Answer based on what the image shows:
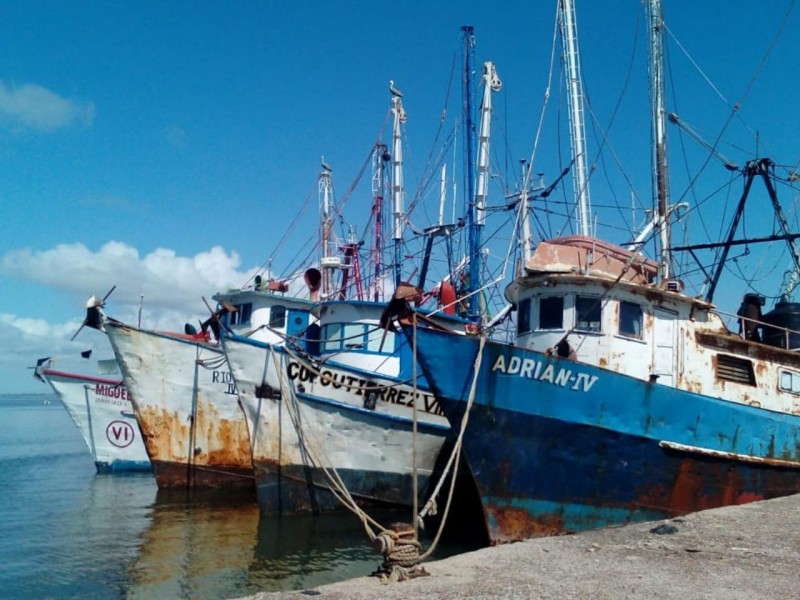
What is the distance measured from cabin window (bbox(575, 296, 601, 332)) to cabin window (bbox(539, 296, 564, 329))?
9.7 inches

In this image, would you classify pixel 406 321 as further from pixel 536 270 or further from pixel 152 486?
pixel 152 486

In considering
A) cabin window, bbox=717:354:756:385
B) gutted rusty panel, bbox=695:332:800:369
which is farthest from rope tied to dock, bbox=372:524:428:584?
cabin window, bbox=717:354:756:385

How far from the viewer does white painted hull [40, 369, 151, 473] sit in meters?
20.2

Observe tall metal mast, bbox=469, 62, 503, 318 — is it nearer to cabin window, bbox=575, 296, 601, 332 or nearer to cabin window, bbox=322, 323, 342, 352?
cabin window, bbox=322, 323, 342, 352

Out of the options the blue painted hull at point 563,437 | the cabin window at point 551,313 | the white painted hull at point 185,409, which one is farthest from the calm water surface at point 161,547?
the cabin window at point 551,313

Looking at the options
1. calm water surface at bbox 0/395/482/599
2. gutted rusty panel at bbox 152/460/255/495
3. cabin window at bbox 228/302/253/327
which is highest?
cabin window at bbox 228/302/253/327

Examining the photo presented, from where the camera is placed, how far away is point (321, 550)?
11.4 meters

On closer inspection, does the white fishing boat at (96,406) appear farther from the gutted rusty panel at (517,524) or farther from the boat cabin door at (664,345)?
the boat cabin door at (664,345)

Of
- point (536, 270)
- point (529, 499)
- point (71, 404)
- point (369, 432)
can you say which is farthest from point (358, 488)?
point (71, 404)

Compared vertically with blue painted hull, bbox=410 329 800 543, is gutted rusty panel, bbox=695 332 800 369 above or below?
above

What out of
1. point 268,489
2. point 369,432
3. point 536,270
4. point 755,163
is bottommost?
point 268,489

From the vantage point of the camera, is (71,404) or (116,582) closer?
(116,582)

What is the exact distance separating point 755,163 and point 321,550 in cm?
1087

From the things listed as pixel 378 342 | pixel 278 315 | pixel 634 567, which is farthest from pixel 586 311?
pixel 278 315
